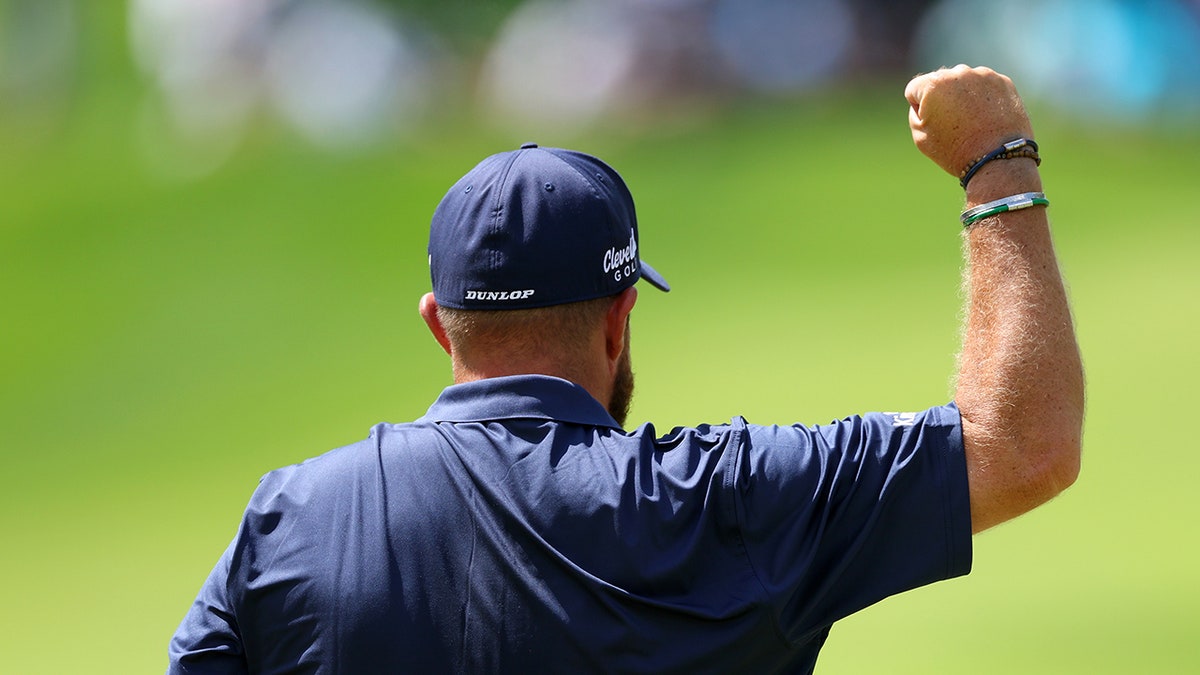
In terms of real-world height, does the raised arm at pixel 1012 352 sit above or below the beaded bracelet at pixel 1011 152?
below

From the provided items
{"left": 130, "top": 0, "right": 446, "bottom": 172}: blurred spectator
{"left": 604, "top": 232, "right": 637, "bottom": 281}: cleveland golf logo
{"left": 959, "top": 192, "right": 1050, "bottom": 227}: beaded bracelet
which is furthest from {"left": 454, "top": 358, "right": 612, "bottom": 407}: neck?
{"left": 130, "top": 0, "right": 446, "bottom": 172}: blurred spectator

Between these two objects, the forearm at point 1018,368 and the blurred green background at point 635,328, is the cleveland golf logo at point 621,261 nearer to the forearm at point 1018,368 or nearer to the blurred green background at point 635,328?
the forearm at point 1018,368

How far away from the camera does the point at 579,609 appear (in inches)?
61.3

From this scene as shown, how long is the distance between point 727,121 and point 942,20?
2126mm

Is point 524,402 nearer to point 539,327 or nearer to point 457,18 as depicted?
point 539,327

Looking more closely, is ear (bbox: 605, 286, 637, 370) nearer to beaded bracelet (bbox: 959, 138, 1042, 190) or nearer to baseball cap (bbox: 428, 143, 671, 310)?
baseball cap (bbox: 428, 143, 671, 310)

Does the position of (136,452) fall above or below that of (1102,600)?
above

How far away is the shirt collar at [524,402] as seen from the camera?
5.41ft

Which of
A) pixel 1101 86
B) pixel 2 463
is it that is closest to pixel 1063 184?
pixel 1101 86

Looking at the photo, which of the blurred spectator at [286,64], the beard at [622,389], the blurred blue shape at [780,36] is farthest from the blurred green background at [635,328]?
the beard at [622,389]

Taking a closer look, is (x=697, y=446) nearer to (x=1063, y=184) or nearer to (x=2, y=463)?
(x=2, y=463)

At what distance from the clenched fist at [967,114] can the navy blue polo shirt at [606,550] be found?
1.18 feet

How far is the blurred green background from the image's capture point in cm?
569

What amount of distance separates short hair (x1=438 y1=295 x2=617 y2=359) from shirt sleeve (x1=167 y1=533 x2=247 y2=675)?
41 centimetres
